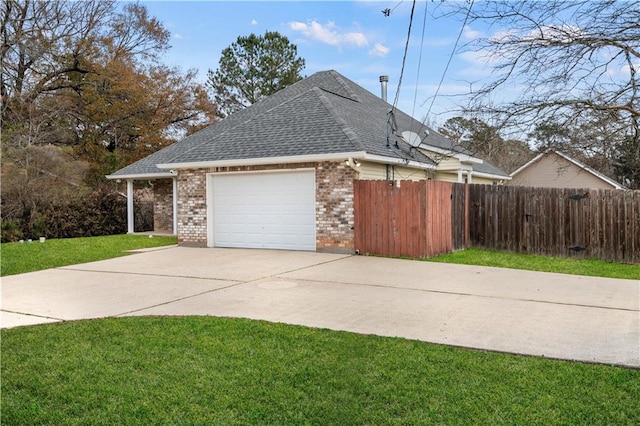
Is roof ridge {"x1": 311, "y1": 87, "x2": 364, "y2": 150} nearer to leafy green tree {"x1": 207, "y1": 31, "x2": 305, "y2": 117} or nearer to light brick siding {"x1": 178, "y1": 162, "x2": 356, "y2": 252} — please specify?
light brick siding {"x1": 178, "y1": 162, "x2": 356, "y2": 252}

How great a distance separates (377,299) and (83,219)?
15.6 meters

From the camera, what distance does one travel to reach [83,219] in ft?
63.5

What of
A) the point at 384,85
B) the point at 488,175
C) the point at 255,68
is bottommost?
the point at 488,175

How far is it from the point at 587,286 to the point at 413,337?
15.6 ft

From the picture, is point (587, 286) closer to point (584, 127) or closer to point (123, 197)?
point (584, 127)

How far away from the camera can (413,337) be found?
17.6 ft

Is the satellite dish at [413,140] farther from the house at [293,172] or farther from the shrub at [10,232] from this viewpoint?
the shrub at [10,232]

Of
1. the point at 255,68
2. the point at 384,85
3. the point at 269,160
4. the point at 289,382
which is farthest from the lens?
the point at 255,68

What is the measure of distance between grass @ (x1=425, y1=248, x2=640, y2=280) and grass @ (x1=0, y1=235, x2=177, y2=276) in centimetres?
837

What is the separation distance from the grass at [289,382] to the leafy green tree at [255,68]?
29526 mm

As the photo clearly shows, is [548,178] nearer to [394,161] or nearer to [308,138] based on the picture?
[394,161]

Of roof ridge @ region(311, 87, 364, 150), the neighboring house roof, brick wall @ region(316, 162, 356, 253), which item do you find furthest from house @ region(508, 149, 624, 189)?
brick wall @ region(316, 162, 356, 253)

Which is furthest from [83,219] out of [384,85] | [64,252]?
[384,85]

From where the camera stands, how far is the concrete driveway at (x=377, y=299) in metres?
5.49
